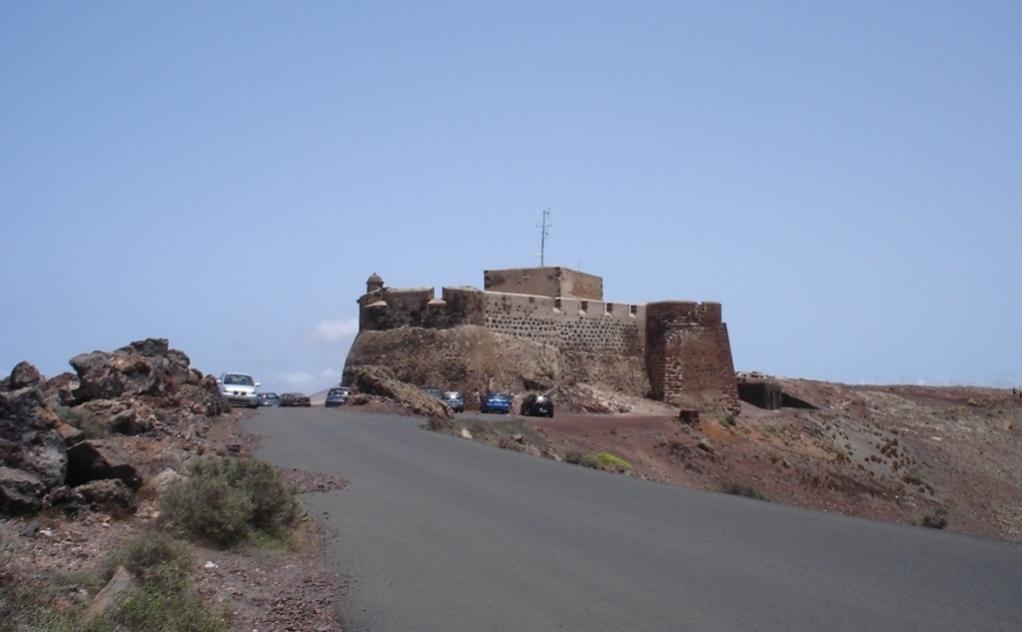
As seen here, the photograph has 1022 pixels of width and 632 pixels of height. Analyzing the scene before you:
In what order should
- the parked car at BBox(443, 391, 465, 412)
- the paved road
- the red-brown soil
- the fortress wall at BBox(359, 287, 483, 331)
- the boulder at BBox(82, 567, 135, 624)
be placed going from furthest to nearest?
the fortress wall at BBox(359, 287, 483, 331) < the parked car at BBox(443, 391, 465, 412) < the red-brown soil < the paved road < the boulder at BBox(82, 567, 135, 624)

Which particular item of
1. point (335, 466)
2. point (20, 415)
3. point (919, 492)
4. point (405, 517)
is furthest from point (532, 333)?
point (20, 415)

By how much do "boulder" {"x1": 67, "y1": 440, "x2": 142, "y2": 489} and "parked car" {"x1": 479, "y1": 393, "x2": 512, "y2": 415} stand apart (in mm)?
33660

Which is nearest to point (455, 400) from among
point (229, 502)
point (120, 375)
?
point (120, 375)

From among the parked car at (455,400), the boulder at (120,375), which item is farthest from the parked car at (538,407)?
the boulder at (120,375)

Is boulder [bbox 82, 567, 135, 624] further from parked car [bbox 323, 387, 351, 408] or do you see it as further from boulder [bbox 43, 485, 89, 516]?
parked car [bbox 323, 387, 351, 408]

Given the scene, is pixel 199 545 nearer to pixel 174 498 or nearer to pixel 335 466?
pixel 174 498

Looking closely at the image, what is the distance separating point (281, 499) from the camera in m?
13.2

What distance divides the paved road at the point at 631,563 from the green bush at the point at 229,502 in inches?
34.1

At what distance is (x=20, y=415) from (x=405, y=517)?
5258mm

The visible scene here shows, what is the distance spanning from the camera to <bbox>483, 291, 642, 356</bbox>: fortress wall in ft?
172

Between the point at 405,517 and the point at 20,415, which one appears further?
the point at 405,517

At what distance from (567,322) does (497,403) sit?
9.76m

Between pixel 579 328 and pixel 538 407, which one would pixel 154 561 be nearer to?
pixel 538 407

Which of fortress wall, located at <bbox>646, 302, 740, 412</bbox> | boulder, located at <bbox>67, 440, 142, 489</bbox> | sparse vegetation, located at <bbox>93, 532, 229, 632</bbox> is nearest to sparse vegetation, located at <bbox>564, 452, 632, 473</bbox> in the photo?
boulder, located at <bbox>67, 440, 142, 489</bbox>
